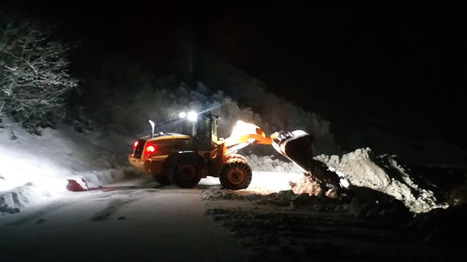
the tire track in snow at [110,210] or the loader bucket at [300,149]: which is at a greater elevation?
the loader bucket at [300,149]

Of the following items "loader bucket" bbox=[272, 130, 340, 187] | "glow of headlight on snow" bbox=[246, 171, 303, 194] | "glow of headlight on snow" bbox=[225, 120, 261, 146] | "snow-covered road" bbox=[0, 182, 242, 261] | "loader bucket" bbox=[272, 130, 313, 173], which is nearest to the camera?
"snow-covered road" bbox=[0, 182, 242, 261]

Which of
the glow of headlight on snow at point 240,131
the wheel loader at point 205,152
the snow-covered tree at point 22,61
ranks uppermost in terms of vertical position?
the snow-covered tree at point 22,61

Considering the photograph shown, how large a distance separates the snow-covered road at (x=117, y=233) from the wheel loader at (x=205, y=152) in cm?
266

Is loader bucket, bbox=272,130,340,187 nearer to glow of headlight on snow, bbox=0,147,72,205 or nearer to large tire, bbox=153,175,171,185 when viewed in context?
large tire, bbox=153,175,171,185

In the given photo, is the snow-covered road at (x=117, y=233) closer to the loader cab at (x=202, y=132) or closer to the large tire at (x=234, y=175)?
the large tire at (x=234, y=175)

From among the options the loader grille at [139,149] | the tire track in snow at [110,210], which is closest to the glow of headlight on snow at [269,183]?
the loader grille at [139,149]

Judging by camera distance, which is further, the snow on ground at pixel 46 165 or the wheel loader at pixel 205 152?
the wheel loader at pixel 205 152

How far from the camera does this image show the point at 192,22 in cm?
3697

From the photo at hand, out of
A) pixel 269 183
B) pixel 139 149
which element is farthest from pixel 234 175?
pixel 139 149

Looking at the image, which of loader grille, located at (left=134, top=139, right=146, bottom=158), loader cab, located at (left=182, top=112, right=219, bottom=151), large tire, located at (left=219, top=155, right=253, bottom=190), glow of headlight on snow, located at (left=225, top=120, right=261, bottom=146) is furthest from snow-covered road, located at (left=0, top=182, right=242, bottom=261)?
glow of headlight on snow, located at (left=225, top=120, right=261, bottom=146)

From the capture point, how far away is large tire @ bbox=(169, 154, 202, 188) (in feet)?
45.2

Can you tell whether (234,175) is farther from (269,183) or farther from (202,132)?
(269,183)

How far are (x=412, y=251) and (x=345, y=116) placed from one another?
31.0m

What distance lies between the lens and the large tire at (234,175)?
13883mm
